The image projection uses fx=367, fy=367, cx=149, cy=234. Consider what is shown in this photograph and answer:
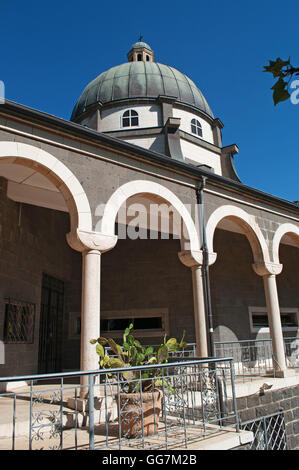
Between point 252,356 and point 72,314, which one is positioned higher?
point 72,314

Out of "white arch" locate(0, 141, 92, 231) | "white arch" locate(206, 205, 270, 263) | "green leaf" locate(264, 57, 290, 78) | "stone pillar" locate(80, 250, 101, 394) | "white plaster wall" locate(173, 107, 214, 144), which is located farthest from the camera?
"white plaster wall" locate(173, 107, 214, 144)

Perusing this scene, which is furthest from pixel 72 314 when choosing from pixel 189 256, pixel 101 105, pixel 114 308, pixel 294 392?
pixel 101 105

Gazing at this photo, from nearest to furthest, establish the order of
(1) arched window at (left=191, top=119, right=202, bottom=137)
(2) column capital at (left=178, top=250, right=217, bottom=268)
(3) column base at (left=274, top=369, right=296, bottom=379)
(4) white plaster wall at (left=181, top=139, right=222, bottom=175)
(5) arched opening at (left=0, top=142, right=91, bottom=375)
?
(5) arched opening at (left=0, top=142, right=91, bottom=375)
(2) column capital at (left=178, top=250, right=217, bottom=268)
(3) column base at (left=274, top=369, right=296, bottom=379)
(4) white plaster wall at (left=181, top=139, right=222, bottom=175)
(1) arched window at (left=191, top=119, right=202, bottom=137)

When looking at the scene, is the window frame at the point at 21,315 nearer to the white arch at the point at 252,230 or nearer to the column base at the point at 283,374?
the white arch at the point at 252,230

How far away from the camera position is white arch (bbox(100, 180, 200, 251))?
674 centimetres

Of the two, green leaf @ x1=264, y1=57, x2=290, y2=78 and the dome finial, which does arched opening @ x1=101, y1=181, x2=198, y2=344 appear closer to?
green leaf @ x1=264, y1=57, x2=290, y2=78

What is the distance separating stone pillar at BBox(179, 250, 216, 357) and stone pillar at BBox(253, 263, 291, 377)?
6.93 feet

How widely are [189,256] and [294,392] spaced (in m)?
4.18

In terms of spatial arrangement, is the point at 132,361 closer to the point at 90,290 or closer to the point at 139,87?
the point at 90,290

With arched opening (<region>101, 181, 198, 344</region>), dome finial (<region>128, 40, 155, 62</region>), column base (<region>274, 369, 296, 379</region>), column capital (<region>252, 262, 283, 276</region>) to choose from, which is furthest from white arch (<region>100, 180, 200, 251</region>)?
dome finial (<region>128, 40, 155, 62</region>)

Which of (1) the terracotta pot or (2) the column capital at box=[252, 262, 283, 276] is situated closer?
(1) the terracotta pot

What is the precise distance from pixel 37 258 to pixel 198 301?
4.28 meters

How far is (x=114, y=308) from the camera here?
11391 mm
